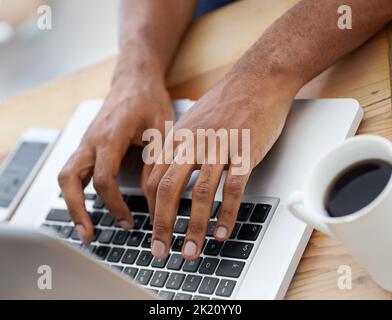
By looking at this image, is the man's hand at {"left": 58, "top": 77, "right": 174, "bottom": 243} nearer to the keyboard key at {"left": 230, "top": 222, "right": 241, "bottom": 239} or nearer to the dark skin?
the dark skin

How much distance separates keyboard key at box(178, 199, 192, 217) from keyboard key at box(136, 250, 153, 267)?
0.18 feet

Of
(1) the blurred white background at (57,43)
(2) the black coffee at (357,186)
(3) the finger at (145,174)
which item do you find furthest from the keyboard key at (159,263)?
(1) the blurred white background at (57,43)

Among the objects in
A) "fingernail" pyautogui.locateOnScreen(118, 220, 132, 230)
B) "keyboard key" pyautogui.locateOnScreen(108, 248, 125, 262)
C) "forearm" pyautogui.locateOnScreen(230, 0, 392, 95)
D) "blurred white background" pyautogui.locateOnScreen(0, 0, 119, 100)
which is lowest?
"blurred white background" pyautogui.locateOnScreen(0, 0, 119, 100)

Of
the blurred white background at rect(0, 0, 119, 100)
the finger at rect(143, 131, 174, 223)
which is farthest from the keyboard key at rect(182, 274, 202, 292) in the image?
the blurred white background at rect(0, 0, 119, 100)

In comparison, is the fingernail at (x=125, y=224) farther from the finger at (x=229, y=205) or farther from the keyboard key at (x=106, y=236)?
the finger at (x=229, y=205)

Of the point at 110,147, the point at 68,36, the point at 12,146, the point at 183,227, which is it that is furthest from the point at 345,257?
the point at 68,36

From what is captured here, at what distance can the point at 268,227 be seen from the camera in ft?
2.18

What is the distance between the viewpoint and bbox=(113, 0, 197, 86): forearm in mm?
948

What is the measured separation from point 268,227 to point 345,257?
78mm

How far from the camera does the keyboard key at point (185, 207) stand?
741 millimetres

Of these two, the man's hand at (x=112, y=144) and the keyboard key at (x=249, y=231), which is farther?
the man's hand at (x=112, y=144)

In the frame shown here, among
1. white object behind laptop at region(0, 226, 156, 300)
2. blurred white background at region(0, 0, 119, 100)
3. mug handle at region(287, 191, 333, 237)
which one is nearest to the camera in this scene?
white object behind laptop at region(0, 226, 156, 300)

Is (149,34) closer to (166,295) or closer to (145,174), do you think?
(145,174)

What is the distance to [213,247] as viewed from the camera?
0.68 metres
